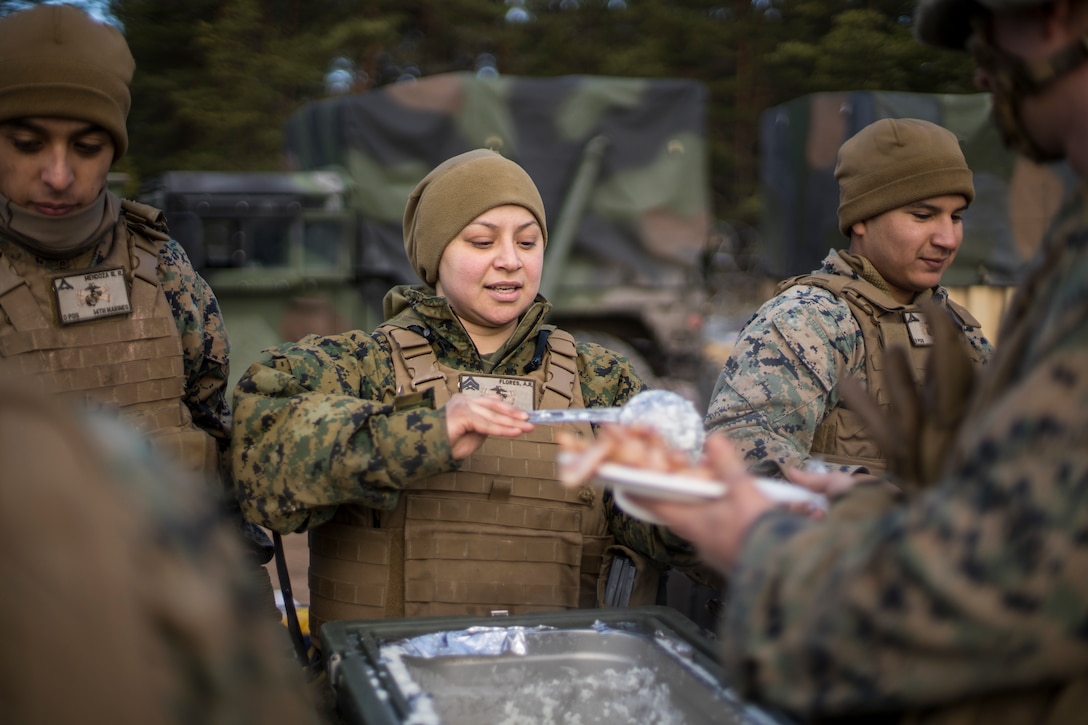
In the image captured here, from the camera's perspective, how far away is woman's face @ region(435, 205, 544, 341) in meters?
2.58

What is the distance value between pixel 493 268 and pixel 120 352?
1.07m

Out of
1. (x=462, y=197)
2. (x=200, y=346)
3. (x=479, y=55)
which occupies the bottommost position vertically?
(x=200, y=346)

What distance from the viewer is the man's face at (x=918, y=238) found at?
3.03 meters

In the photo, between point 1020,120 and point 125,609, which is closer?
point 125,609

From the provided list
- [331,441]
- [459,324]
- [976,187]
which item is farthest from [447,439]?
[976,187]

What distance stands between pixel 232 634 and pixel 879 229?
2.67 metres

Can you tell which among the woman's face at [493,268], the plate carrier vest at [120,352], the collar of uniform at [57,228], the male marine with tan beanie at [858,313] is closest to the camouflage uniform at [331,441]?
the woman's face at [493,268]

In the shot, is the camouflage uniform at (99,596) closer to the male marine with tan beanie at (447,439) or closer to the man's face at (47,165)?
the male marine with tan beanie at (447,439)

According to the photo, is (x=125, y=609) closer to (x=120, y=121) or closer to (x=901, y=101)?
(x=120, y=121)

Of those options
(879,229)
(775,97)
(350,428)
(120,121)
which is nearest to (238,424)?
(350,428)

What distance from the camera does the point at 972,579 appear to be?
3.21 ft

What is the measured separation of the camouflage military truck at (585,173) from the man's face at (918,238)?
5.23 m

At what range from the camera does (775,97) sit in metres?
16.8

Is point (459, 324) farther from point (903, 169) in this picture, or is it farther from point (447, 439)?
point (903, 169)
